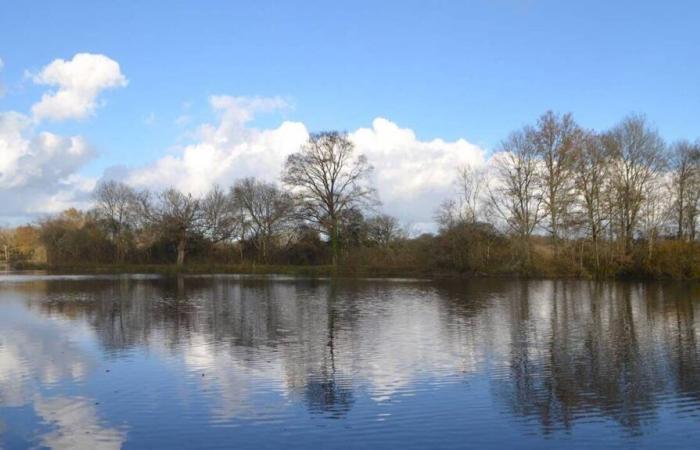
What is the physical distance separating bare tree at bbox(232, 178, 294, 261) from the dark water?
48.2m

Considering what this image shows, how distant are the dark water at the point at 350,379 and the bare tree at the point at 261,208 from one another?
48.2 metres

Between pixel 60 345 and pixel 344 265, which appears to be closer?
pixel 60 345

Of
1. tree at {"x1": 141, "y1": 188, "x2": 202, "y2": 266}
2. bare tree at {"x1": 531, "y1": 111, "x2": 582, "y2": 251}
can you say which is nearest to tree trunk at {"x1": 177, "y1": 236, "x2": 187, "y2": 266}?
tree at {"x1": 141, "y1": 188, "x2": 202, "y2": 266}

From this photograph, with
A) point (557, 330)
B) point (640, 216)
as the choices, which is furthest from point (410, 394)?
point (640, 216)

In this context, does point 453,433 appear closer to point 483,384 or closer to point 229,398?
point 483,384

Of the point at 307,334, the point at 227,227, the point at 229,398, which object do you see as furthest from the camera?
the point at 227,227

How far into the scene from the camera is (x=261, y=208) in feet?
251

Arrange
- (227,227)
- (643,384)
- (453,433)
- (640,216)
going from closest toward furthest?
(453,433) → (643,384) → (640,216) → (227,227)

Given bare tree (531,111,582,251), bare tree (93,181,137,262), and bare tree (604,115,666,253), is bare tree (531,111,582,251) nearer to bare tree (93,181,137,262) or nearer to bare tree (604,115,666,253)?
bare tree (604,115,666,253)

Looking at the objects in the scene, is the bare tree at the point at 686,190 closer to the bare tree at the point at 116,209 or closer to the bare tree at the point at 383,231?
the bare tree at the point at 383,231

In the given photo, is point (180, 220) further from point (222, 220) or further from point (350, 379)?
point (350, 379)

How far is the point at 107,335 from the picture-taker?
1873 cm

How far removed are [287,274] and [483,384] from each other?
51.4 meters

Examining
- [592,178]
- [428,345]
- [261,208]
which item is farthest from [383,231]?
[428,345]
